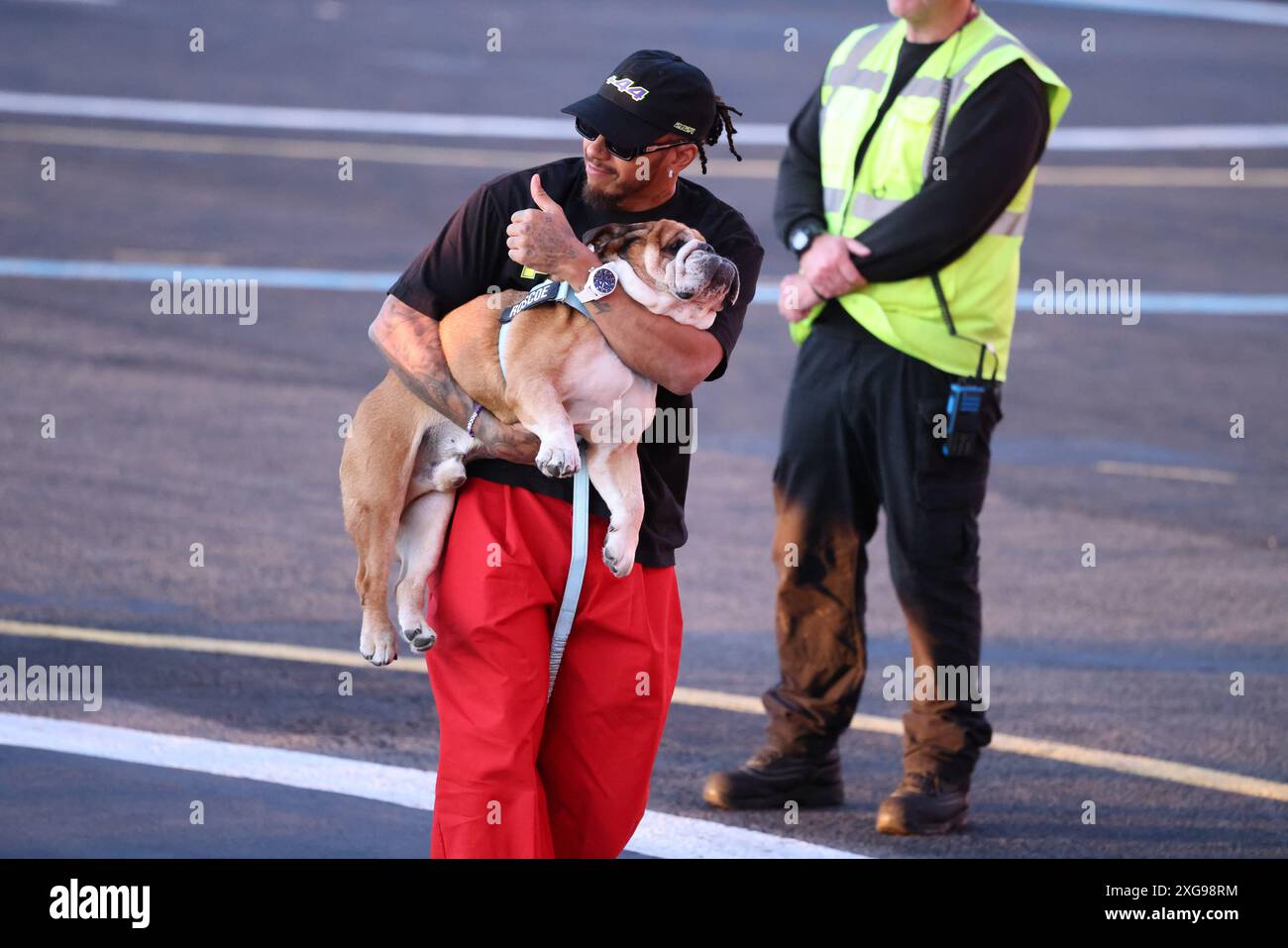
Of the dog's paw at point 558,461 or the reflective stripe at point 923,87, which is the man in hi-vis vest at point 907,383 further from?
the dog's paw at point 558,461

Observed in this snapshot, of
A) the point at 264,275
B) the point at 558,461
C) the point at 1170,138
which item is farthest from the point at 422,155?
the point at 558,461

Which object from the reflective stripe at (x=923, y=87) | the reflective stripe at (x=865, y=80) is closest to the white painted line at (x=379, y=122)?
the reflective stripe at (x=865, y=80)

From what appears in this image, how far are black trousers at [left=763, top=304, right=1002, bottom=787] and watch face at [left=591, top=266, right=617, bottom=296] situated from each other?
2.31 metres

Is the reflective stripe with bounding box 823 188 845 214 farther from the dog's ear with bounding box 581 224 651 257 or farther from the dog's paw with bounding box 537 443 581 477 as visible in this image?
the dog's paw with bounding box 537 443 581 477

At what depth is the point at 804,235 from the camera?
709cm

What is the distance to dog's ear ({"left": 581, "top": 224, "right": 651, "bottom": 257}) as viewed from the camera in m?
4.78

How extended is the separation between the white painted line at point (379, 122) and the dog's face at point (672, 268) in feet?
49.0

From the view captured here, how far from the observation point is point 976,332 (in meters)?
6.86

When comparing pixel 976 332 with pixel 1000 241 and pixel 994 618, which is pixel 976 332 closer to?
pixel 1000 241

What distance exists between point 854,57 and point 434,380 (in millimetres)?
2925

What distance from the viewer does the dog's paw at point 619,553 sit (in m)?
4.84

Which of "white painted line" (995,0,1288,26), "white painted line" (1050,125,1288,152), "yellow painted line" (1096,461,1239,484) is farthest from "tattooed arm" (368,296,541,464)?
"white painted line" (995,0,1288,26)

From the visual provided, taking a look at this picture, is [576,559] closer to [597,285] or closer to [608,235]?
[597,285]
